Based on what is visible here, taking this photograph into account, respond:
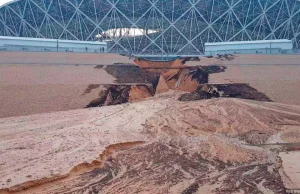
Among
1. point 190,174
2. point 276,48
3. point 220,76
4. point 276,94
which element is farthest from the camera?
point 276,48

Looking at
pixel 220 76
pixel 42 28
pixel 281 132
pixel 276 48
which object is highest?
pixel 42 28

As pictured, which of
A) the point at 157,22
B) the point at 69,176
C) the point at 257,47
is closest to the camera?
the point at 69,176

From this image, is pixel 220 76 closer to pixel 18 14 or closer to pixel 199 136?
pixel 199 136

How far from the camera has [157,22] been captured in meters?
46.0

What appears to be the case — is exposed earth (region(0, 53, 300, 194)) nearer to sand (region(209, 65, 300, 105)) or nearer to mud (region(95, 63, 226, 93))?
mud (region(95, 63, 226, 93))

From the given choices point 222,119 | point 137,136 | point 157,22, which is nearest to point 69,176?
point 137,136

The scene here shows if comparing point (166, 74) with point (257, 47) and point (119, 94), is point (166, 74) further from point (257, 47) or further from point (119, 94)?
point (257, 47)

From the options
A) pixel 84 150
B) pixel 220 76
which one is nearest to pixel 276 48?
pixel 220 76

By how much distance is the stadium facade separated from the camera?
44844 millimetres

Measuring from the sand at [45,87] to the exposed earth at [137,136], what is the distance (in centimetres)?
6

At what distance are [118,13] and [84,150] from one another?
3658 centimetres

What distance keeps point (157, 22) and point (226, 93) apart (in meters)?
24.5

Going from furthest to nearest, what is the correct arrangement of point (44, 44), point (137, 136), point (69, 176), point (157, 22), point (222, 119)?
point (157, 22), point (44, 44), point (222, 119), point (137, 136), point (69, 176)

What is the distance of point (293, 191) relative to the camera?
759cm
